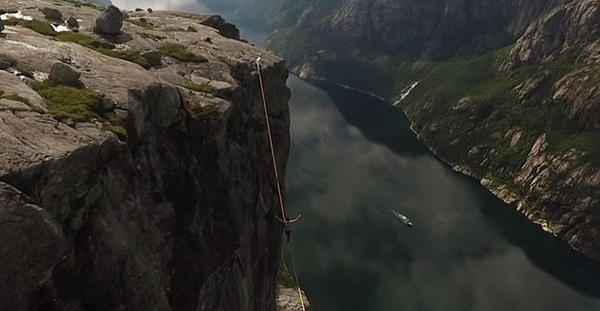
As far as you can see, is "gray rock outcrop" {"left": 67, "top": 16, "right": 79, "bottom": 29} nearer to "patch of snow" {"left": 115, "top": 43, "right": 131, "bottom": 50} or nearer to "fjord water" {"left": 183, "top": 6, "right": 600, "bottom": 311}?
"patch of snow" {"left": 115, "top": 43, "right": 131, "bottom": 50}

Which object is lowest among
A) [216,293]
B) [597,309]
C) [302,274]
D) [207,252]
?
[302,274]

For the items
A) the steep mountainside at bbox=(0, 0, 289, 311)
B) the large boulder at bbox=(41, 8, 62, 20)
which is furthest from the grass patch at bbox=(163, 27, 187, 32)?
the large boulder at bbox=(41, 8, 62, 20)

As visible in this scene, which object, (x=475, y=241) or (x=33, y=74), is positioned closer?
(x=33, y=74)

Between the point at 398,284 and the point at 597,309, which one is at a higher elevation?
the point at 597,309

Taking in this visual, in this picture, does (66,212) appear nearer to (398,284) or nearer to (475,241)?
(398,284)

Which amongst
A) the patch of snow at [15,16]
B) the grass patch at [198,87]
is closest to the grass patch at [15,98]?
the grass patch at [198,87]

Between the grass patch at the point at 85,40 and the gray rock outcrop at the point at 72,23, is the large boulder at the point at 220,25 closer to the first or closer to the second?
the gray rock outcrop at the point at 72,23

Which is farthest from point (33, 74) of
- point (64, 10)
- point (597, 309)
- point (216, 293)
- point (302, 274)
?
point (597, 309)

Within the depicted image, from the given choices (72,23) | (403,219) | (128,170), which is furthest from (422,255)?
(128,170)
